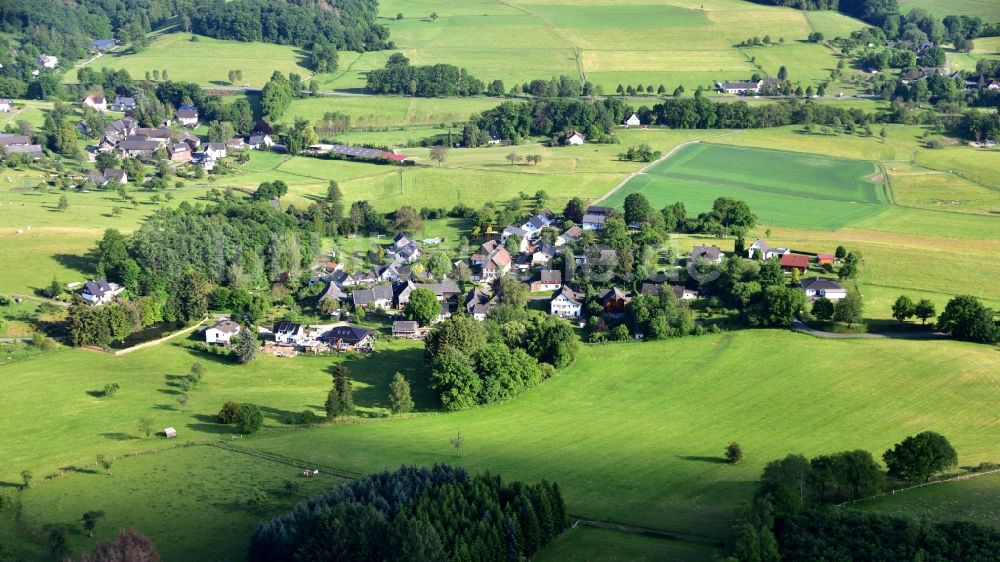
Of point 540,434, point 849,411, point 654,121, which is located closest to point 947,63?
point 654,121

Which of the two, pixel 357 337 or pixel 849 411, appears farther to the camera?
pixel 357 337

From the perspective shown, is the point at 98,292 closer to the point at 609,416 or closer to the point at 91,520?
the point at 91,520

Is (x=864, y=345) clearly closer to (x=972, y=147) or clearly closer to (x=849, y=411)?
(x=849, y=411)

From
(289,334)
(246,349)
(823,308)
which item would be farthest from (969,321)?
(246,349)

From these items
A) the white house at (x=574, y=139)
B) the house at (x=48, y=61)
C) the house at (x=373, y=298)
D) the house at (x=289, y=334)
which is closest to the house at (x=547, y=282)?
the house at (x=373, y=298)

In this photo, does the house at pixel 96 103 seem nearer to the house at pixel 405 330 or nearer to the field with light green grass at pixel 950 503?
the house at pixel 405 330

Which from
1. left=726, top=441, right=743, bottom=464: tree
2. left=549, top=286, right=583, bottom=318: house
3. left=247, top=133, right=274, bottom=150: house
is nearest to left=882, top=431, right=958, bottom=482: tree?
left=726, top=441, right=743, bottom=464: tree
